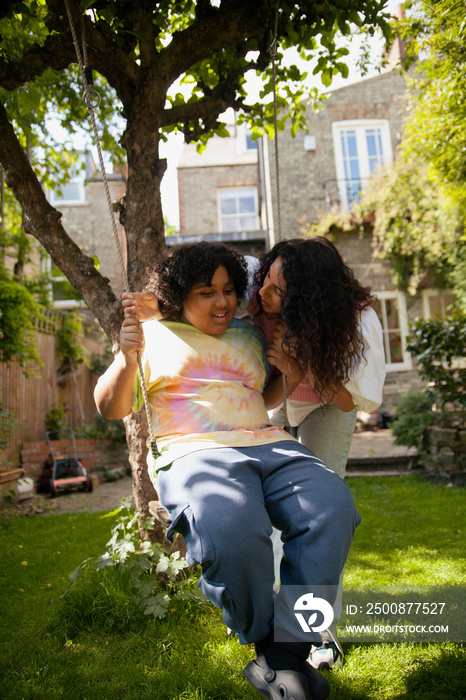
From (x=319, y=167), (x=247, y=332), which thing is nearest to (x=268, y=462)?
(x=247, y=332)

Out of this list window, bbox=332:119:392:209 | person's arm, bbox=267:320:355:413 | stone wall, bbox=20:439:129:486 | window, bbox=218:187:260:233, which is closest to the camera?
person's arm, bbox=267:320:355:413

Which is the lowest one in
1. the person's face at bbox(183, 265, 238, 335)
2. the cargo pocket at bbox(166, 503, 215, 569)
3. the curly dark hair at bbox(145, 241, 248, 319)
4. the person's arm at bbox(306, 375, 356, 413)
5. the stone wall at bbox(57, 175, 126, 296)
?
the cargo pocket at bbox(166, 503, 215, 569)

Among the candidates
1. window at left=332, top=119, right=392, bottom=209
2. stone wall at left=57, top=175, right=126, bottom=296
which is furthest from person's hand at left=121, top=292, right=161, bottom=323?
stone wall at left=57, top=175, right=126, bottom=296

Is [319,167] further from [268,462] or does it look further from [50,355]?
[268,462]

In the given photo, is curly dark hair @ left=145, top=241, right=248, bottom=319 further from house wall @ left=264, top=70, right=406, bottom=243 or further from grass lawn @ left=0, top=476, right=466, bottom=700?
house wall @ left=264, top=70, right=406, bottom=243

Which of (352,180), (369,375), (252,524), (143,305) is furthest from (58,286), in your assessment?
(252,524)

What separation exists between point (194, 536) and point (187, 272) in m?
0.95

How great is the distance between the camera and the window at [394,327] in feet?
35.1

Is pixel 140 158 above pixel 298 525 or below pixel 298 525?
above

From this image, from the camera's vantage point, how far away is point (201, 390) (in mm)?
1795

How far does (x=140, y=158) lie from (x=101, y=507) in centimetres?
404

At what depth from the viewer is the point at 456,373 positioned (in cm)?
605

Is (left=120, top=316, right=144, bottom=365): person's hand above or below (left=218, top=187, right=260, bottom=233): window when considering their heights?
below

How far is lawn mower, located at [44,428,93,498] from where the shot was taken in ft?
21.1
